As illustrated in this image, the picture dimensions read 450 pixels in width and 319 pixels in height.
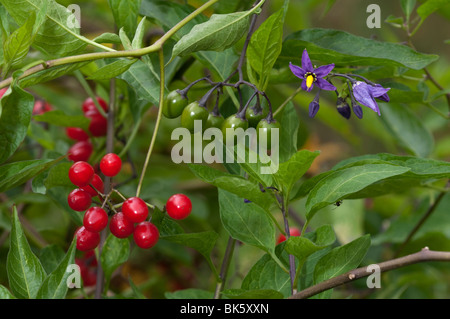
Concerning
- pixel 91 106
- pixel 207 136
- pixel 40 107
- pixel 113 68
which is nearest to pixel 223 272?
pixel 207 136

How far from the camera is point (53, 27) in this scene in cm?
50

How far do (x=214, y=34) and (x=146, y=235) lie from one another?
20 centimetres

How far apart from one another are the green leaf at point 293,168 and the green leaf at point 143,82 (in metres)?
0.17

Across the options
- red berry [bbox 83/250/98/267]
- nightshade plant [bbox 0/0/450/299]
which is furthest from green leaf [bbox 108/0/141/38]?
red berry [bbox 83/250/98/267]

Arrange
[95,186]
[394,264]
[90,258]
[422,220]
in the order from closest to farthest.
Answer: [394,264], [95,186], [422,220], [90,258]

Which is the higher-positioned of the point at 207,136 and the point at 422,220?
the point at 207,136

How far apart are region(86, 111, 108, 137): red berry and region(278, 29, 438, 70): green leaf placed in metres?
0.32

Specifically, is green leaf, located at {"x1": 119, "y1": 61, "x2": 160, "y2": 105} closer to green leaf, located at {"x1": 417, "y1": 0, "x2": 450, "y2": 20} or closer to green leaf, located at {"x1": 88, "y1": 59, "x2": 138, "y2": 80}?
green leaf, located at {"x1": 88, "y1": 59, "x2": 138, "y2": 80}

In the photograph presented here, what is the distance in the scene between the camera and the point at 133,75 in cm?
58

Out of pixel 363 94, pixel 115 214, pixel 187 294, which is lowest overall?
pixel 187 294

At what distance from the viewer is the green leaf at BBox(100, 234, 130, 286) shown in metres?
0.63

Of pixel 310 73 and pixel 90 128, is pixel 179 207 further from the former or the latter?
pixel 90 128
